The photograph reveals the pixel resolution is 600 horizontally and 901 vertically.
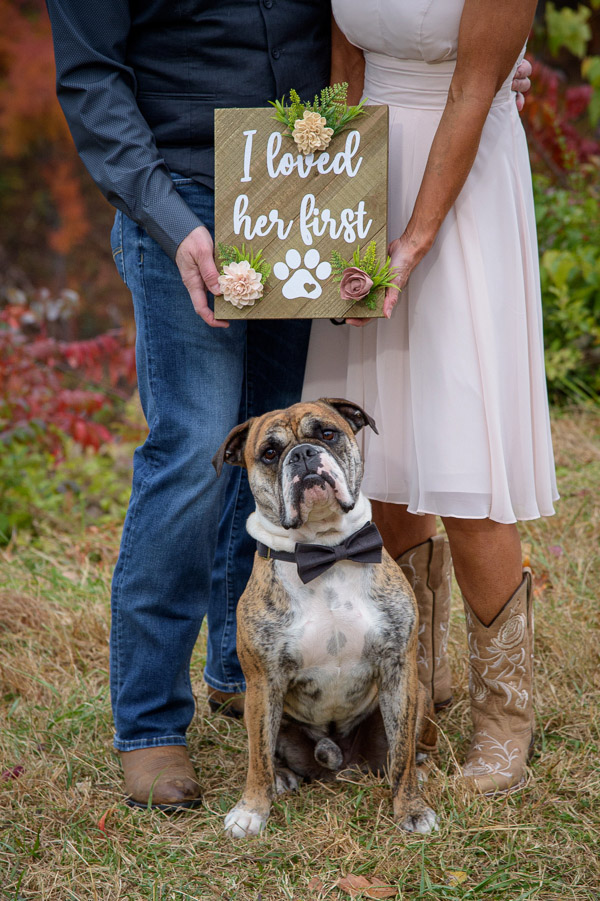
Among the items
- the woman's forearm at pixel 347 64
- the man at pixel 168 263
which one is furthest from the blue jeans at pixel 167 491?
the woman's forearm at pixel 347 64

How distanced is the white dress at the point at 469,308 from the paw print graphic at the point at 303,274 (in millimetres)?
324

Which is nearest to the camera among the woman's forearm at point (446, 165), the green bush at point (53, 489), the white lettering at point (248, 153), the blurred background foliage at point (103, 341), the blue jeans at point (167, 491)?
the woman's forearm at point (446, 165)

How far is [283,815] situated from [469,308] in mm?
1573

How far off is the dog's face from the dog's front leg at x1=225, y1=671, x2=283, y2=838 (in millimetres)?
487

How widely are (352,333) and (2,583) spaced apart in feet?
7.94

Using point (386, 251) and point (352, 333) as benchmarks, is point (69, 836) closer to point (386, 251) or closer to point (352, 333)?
point (352, 333)

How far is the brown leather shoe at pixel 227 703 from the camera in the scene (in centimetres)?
316

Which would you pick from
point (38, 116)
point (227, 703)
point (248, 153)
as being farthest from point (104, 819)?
point (38, 116)

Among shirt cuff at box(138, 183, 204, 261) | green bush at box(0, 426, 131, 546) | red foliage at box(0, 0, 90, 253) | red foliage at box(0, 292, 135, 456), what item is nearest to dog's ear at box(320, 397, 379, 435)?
shirt cuff at box(138, 183, 204, 261)

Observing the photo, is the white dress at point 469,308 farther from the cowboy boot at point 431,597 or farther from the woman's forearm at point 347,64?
the cowboy boot at point 431,597

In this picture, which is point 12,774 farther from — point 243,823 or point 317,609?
point 317,609

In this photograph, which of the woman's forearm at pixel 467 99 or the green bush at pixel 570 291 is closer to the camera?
the woman's forearm at pixel 467 99

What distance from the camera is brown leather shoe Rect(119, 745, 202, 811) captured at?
102 inches

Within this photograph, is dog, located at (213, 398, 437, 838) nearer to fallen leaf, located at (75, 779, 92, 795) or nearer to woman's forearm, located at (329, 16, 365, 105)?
fallen leaf, located at (75, 779, 92, 795)
